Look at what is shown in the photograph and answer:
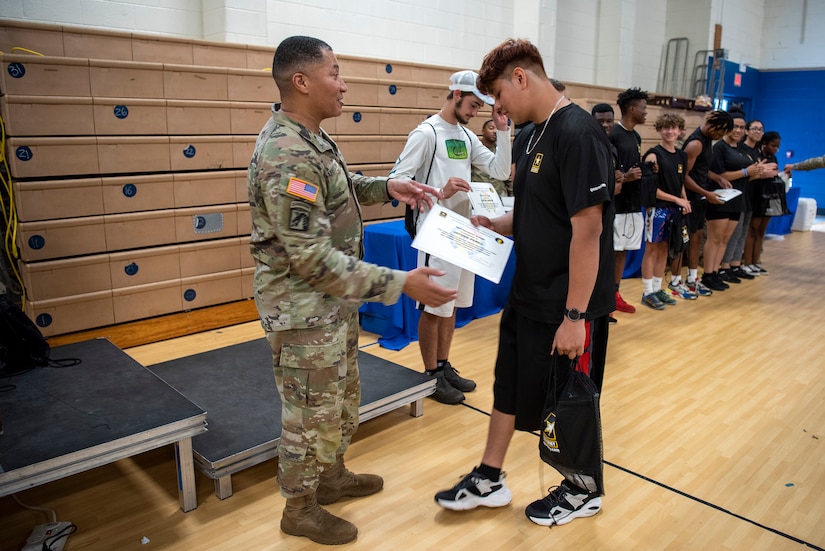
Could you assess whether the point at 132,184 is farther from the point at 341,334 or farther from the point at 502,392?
the point at 502,392

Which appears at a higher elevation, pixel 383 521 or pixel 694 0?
pixel 694 0

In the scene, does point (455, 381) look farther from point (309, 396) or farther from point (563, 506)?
point (309, 396)

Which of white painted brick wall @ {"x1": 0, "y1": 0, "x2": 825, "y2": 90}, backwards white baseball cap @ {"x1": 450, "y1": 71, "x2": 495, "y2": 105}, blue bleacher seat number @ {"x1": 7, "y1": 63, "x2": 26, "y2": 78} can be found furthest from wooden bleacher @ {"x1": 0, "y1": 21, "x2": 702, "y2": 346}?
backwards white baseball cap @ {"x1": 450, "y1": 71, "x2": 495, "y2": 105}

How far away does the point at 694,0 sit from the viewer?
37.1 feet

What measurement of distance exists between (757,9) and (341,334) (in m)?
14.4

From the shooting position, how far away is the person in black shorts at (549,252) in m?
1.93

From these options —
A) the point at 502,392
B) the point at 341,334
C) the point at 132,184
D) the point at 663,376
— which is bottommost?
the point at 663,376

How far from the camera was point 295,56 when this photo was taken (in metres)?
1.90

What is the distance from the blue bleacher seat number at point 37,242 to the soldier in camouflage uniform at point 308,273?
2.67 m

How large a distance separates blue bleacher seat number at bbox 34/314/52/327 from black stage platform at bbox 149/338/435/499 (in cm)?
128

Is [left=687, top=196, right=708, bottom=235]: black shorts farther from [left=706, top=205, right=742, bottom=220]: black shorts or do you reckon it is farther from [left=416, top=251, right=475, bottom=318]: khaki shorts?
[left=416, top=251, right=475, bottom=318]: khaki shorts

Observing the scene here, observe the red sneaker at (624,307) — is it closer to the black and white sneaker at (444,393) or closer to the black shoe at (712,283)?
the black shoe at (712,283)

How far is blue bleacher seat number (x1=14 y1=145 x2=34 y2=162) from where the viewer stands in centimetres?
379

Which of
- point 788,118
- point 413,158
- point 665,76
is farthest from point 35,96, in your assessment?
point 788,118
